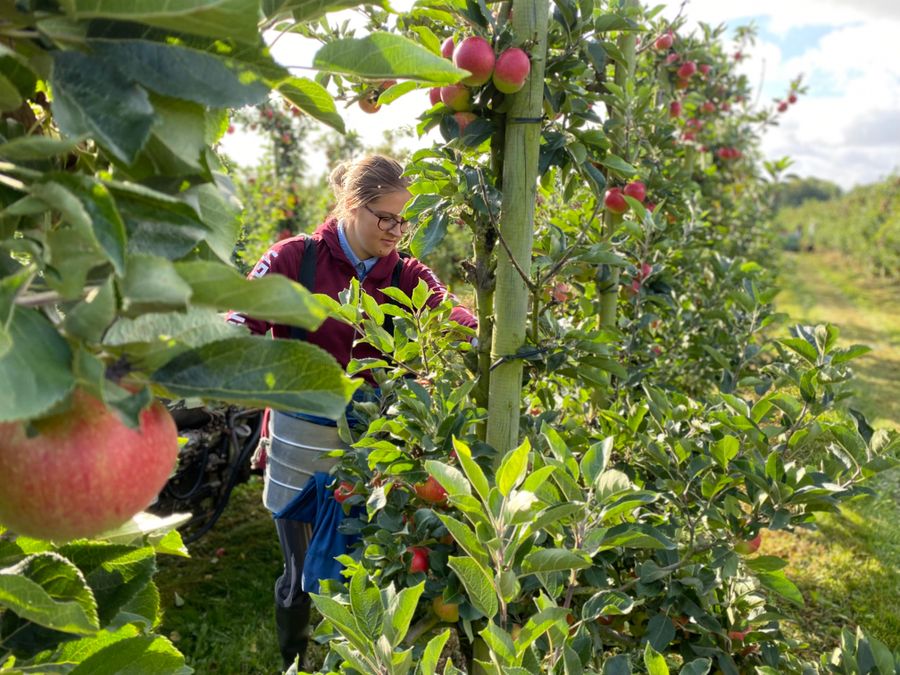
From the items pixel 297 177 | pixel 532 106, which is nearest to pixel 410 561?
pixel 532 106

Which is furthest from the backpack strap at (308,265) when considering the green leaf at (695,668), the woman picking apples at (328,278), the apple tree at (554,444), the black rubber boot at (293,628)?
the green leaf at (695,668)

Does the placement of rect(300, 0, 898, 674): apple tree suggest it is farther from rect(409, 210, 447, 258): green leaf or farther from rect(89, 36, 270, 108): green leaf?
rect(89, 36, 270, 108): green leaf

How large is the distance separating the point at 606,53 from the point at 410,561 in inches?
46.0

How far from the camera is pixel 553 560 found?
89 centimetres

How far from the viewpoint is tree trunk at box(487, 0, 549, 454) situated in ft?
4.44

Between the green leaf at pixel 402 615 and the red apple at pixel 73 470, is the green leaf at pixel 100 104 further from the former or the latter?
the green leaf at pixel 402 615

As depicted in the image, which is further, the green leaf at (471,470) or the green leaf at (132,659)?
the green leaf at (471,470)

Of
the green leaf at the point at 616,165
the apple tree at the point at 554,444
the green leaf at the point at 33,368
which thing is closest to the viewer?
the green leaf at the point at 33,368

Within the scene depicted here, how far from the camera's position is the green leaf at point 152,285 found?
0.40 metres

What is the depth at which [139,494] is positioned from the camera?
465mm

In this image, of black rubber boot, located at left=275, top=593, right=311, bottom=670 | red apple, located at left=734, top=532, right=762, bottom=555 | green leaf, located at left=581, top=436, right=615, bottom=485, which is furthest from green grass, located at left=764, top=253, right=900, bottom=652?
black rubber boot, located at left=275, top=593, right=311, bottom=670

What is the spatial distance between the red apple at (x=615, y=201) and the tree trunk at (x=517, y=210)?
1.10 m

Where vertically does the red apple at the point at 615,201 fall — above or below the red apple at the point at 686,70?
below

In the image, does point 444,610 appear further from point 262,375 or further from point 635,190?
point 635,190
